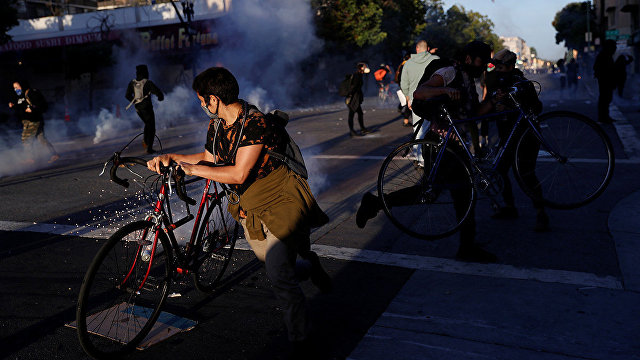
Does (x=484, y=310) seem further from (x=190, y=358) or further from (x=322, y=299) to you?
(x=190, y=358)

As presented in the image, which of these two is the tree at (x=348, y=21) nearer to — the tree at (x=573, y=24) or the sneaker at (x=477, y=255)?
the sneaker at (x=477, y=255)

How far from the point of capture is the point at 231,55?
3142 cm

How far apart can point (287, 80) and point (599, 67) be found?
86.3 ft

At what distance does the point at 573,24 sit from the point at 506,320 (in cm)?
8023

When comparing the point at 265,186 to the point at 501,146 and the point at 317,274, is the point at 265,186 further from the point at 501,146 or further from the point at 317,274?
the point at 501,146

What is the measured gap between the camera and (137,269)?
3189 mm

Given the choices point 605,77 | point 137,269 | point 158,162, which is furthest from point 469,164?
point 605,77

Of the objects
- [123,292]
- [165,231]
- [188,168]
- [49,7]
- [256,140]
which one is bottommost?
[123,292]

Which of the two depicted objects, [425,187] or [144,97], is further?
[144,97]

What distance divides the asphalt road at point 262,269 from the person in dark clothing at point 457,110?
245 millimetres

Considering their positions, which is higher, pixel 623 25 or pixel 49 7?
pixel 49 7

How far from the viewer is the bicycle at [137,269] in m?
2.92

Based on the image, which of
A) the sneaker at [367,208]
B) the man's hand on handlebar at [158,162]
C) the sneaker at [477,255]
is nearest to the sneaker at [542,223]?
the sneaker at [477,255]

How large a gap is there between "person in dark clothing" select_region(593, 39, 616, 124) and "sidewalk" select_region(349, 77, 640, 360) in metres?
8.77
